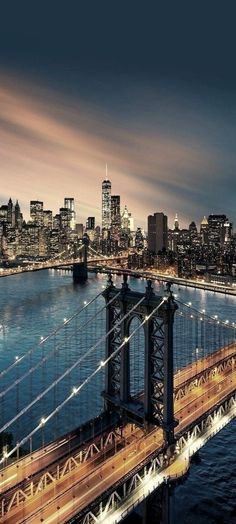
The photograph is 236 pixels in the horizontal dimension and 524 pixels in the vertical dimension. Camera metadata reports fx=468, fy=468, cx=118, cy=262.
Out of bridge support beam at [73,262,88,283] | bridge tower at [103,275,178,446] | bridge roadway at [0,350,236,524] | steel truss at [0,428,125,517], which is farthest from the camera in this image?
bridge support beam at [73,262,88,283]

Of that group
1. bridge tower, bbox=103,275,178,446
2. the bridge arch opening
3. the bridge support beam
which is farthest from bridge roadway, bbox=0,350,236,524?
the bridge support beam

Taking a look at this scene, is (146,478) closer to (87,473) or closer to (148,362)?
(87,473)

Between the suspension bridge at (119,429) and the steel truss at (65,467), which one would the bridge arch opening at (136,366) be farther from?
the steel truss at (65,467)

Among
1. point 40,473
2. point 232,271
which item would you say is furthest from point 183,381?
point 232,271

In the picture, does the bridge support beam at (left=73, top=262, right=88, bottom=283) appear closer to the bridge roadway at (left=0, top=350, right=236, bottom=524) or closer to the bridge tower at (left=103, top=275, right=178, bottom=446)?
the bridge tower at (left=103, top=275, right=178, bottom=446)

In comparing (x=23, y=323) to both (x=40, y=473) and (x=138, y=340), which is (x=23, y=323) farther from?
(x=40, y=473)
